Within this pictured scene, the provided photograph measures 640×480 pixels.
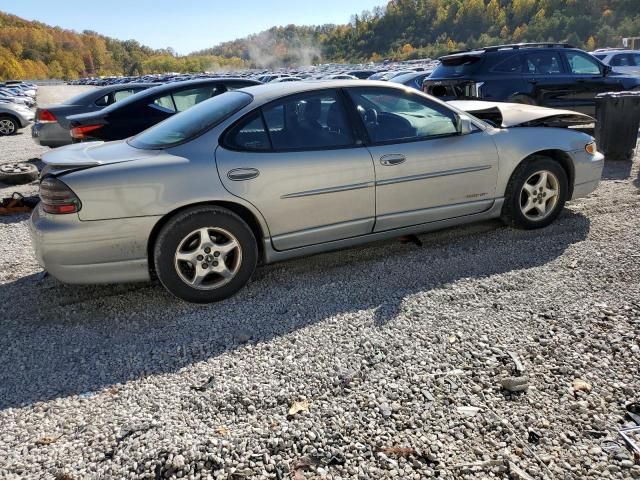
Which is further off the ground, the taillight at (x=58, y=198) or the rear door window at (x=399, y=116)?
the rear door window at (x=399, y=116)

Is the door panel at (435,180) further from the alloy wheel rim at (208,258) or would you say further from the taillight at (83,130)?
the taillight at (83,130)

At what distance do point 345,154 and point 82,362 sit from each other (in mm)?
2293

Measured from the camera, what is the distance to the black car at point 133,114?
7348 mm

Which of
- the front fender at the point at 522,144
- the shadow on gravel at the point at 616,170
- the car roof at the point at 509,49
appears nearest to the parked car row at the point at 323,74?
the car roof at the point at 509,49

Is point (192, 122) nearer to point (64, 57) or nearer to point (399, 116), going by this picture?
point (399, 116)

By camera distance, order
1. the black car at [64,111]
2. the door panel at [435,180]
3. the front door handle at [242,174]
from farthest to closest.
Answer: the black car at [64,111], the door panel at [435,180], the front door handle at [242,174]

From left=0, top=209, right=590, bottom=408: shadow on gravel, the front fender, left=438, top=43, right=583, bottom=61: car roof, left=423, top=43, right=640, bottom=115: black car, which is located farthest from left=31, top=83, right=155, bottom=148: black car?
the front fender

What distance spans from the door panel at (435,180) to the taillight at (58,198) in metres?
2.17

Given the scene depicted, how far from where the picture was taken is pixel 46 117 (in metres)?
10.0

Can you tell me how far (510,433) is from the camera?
7.50 ft

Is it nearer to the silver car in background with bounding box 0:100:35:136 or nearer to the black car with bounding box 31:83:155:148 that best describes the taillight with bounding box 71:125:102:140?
the black car with bounding box 31:83:155:148

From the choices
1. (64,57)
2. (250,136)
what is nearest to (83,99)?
(250,136)

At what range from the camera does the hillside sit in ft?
431

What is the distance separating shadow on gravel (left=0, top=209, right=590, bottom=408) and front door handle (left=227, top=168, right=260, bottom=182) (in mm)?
868
